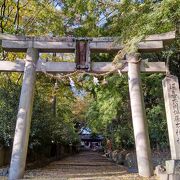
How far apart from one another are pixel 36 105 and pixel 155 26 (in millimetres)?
7732

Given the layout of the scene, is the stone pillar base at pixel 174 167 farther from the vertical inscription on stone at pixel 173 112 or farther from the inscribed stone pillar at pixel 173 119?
the vertical inscription on stone at pixel 173 112

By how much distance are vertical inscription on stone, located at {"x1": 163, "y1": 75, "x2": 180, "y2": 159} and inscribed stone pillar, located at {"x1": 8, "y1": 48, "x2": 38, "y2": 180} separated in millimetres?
5005

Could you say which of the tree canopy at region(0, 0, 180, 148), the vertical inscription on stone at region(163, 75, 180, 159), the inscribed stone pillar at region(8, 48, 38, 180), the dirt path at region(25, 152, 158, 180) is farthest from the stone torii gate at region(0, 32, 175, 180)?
the dirt path at region(25, 152, 158, 180)

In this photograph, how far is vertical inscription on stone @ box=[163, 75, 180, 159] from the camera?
890 centimetres

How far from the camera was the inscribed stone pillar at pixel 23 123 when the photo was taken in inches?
415

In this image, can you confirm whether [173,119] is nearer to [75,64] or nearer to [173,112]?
[173,112]

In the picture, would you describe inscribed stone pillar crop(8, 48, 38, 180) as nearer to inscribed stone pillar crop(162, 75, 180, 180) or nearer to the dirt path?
the dirt path

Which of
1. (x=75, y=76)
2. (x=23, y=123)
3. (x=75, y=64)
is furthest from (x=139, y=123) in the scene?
(x=23, y=123)

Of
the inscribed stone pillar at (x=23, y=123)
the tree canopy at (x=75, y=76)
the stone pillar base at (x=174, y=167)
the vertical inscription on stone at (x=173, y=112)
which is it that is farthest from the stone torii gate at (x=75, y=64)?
the stone pillar base at (x=174, y=167)

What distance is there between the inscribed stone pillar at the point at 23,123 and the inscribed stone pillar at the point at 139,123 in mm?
3835

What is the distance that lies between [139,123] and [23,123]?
422cm

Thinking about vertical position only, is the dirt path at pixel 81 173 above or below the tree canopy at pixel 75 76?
below

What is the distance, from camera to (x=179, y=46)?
12.1 metres

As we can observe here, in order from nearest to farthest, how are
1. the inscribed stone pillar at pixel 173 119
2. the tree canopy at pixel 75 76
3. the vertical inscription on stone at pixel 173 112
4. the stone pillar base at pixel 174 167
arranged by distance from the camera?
the stone pillar base at pixel 174 167, the inscribed stone pillar at pixel 173 119, the vertical inscription on stone at pixel 173 112, the tree canopy at pixel 75 76
